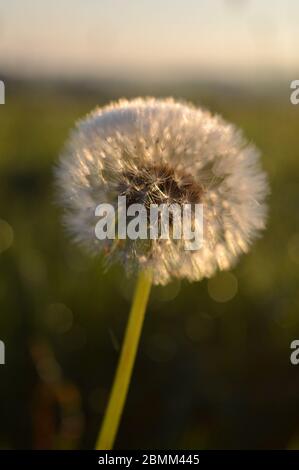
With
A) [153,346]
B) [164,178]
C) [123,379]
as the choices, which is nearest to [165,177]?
[164,178]

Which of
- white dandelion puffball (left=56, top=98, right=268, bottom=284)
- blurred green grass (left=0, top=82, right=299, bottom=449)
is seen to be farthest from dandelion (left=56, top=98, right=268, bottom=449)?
blurred green grass (left=0, top=82, right=299, bottom=449)

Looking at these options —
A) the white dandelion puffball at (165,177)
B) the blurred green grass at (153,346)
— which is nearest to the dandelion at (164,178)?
the white dandelion puffball at (165,177)

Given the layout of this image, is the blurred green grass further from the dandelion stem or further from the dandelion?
the dandelion

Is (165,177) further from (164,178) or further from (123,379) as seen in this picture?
(123,379)

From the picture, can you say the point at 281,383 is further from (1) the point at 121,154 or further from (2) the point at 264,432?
(1) the point at 121,154
